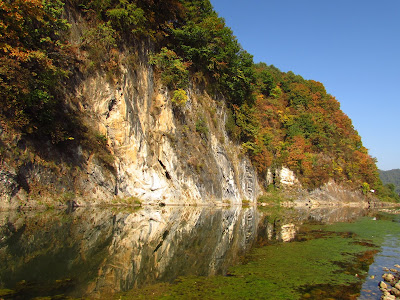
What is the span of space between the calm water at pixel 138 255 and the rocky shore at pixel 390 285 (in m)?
0.21

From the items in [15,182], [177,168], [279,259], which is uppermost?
[177,168]

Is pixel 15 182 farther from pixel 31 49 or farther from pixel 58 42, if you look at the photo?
pixel 58 42

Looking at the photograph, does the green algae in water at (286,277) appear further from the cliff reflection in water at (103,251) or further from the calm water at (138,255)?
the cliff reflection in water at (103,251)

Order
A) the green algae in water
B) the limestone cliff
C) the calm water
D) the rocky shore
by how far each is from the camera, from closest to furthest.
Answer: the green algae in water < the calm water < the rocky shore < the limestone cliff

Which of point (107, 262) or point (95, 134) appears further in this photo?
point (95, 134)

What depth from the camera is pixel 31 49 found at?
17.5 m

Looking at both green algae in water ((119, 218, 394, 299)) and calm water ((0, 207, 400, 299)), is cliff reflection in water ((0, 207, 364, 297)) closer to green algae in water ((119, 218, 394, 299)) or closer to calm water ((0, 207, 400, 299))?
calm water ((0, 207, 400, 299))

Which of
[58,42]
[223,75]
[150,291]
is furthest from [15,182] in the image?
[223,75]

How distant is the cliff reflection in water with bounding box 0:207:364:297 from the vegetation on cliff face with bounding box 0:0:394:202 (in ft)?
23.1

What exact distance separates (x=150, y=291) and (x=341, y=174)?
61.0 m

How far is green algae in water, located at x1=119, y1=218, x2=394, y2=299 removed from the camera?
662 centimetres

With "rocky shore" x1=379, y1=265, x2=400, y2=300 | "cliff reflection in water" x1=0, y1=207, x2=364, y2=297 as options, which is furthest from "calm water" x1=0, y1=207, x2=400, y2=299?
"rocky shore" x1=379, y1=265, x2=400, y2=300

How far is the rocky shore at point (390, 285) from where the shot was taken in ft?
22.7

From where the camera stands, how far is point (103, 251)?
31.3ft
